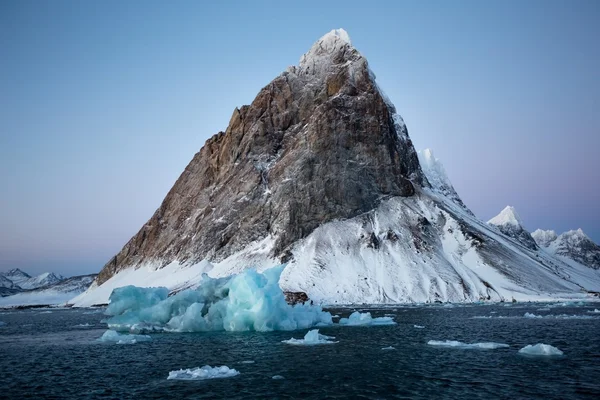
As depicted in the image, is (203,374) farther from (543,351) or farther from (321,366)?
(543,351)

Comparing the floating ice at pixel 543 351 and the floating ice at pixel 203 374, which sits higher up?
the floating ice at pixel 543 351

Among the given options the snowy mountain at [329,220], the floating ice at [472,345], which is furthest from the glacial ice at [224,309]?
the snowy mountain at [329,220]

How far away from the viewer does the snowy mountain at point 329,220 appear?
5123 inches

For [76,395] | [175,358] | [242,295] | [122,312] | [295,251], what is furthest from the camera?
[295,251]

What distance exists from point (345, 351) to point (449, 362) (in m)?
9.48

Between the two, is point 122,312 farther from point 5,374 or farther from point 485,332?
point 485,332

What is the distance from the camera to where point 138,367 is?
35.5 meters

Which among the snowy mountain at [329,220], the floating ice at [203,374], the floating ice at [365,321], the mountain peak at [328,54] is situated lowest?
the floating ice at [203,374]

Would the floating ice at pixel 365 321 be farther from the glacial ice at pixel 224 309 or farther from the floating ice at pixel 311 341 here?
the floating ice at pixel 311 341

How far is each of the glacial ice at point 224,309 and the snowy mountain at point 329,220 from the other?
62346mm

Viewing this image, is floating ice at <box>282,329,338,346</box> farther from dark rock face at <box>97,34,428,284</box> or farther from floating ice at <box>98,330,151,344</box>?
dark rock face at <box>97,34,428,284</box>

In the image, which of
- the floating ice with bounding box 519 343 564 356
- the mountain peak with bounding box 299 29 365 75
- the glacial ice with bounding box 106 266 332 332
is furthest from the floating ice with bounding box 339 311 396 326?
the mountain peak with bounding box 299 29 365 75

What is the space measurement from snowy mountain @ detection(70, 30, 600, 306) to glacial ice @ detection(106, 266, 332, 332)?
205 feet

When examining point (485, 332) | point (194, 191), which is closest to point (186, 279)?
point (194, 191)
